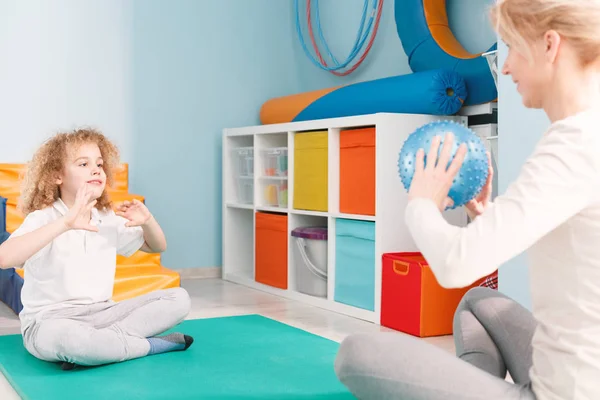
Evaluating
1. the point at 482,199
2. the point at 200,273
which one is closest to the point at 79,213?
the point at 482,199

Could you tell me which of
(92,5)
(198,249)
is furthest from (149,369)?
(92,5)

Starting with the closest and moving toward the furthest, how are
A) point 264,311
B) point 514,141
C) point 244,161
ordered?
point 514,141, point 264,311, point 244,161

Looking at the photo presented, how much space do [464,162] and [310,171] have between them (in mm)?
2247

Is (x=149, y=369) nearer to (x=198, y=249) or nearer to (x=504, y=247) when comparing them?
(x=504, y=247)

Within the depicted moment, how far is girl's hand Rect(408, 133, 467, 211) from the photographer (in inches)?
43.4

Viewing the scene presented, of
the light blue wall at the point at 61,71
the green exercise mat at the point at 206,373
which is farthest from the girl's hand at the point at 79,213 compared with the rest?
the light blue wall at the point at 61,71

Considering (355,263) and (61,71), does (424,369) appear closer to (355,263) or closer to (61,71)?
(355,263)

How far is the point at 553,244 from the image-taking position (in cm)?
109

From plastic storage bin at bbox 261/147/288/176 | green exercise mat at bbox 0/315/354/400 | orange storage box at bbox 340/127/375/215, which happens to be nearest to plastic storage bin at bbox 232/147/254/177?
plastic storage bin at bbox 261/147/288/176

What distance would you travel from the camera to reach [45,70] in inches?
153

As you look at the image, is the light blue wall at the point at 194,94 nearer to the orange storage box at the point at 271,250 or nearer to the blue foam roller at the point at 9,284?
the orange storage box at the point at 271,250

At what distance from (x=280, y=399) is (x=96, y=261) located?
0.73 metres

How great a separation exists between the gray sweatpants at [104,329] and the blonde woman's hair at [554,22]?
4.58 ft

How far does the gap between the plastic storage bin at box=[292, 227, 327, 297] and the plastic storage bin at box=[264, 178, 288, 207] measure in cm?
28
